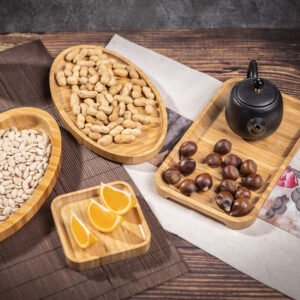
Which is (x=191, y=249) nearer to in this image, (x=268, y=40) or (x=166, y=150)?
(x=166, y=150)

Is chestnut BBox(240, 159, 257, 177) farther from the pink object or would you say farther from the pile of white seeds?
the pile of white seeds

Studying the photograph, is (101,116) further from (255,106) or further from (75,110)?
(255,106)

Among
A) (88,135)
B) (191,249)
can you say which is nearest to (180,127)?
(88,135)

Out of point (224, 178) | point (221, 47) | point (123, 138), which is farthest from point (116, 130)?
point (221, 47)

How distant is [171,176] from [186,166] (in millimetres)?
57

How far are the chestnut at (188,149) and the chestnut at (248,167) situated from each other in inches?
5.7

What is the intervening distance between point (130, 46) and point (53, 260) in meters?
0.87

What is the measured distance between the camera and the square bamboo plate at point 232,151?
1.71 meters

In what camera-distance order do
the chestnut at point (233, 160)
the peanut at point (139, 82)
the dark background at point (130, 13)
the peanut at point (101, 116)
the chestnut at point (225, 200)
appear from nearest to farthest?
1. the chestnut at point (225, 200)
2. the chestnut at point (233, 160)
3. the peanut at point (101, 116)
4. the peanut at point (139, 82)
5. the dark background at point (130, 13)

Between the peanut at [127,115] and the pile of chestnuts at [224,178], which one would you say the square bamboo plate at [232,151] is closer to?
the pile of chestnuts at [224,178]

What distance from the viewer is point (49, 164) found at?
1728 mm

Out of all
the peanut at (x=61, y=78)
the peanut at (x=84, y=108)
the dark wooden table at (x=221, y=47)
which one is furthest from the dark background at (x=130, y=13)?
the peanut at (x=84, y=108)

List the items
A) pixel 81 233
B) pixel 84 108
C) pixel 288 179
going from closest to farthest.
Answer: pixel 81 233 < pixel 288 179 < pixel 84 108

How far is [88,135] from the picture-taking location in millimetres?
1854
